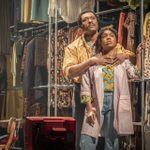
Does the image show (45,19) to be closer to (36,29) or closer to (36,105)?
(36,29)

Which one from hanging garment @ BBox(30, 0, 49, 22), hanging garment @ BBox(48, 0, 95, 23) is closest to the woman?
hanging garment @ BBox(48, 0, 95, 23)

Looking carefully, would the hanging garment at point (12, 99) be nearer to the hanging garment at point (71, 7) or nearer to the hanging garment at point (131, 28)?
the hanging garment at point (71, 7)

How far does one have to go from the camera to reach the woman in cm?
358

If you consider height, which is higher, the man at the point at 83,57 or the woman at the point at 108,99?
the man at the point at 83,57

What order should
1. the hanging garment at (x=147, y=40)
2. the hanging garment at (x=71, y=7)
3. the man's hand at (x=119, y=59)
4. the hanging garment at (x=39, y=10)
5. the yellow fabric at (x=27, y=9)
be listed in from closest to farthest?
the hanging garment at (x=147, y=40) → the man's hand at (x=119, y=59) → the hanging garment at (x=71, y=7) → the hanging garment at (x=39, y=10) → the yellow fabric at (x=27, y=9)

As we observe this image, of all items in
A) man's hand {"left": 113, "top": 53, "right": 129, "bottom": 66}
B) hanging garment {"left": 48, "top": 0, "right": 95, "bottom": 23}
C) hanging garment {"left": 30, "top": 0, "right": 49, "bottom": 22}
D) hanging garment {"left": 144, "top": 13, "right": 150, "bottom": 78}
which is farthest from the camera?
hanging garment {"left": 30, "top": 0, "right": 49, "bottom": 22}

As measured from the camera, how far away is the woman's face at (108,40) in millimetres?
3633

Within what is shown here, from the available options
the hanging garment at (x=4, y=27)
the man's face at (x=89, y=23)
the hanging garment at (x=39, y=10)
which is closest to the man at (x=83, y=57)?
the man's face at (x=89, y=23)

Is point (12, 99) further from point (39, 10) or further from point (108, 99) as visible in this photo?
point (108, 99)

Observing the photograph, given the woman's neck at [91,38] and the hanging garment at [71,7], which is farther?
the hanging garment at [71,7]

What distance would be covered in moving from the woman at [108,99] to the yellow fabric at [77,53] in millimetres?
92

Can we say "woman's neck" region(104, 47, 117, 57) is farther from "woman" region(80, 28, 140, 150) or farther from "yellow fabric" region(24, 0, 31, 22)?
"yellow fabric" region(24, 0, 31, 22)

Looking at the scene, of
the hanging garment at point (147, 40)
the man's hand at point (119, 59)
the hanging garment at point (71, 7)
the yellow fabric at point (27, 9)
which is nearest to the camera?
the hanging garment at point (147, 40)

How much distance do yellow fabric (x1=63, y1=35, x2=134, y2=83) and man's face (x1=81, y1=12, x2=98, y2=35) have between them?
0.09m
